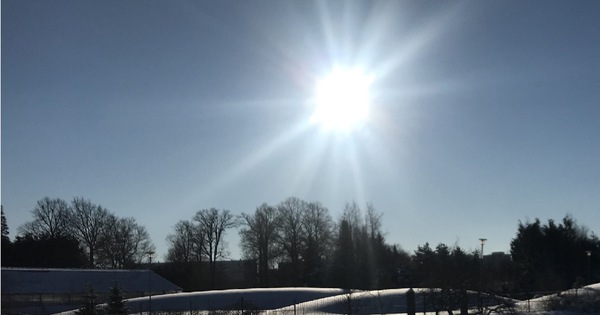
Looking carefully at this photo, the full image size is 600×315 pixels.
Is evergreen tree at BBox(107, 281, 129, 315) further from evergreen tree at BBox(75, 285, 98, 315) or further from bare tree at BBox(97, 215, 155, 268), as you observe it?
bare tree at BBox(97, 215, 155, 268)

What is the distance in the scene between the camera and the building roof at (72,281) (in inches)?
2010

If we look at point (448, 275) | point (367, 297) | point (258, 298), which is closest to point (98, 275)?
point (258, 298)

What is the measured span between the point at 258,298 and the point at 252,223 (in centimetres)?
4278

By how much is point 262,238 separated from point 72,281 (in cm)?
3287

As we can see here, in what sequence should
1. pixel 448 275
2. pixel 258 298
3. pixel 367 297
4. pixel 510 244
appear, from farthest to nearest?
pixel 510 244
pixel 258 298
pixel 367 297
pixel 448 275

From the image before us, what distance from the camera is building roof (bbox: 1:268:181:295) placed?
168 feet

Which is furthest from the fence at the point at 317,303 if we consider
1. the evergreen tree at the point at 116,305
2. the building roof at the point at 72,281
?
the evergreen tree at the point at 116,305

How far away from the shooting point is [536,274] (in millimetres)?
57750

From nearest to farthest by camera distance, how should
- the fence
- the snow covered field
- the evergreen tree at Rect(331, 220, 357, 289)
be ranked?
the fence < the snow covered field < the evergreen tree at Rect(331, 220, 357, 289)

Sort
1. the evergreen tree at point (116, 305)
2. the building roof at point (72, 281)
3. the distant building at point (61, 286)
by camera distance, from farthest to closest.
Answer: the building roof at point (72, 281), the distant building at point (61, 286), the evergreen tree at point (116, 305)

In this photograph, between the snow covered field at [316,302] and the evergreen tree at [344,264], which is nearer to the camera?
the snow covered field at [316,302]

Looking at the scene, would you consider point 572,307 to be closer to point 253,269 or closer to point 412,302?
point 412,302

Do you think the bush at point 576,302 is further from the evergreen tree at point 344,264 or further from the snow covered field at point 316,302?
the evergreen tree at point 344,264

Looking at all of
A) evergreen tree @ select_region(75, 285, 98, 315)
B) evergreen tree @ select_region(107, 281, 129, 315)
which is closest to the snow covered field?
evergreen tree @ select_region(107, 281, 129, 315)
